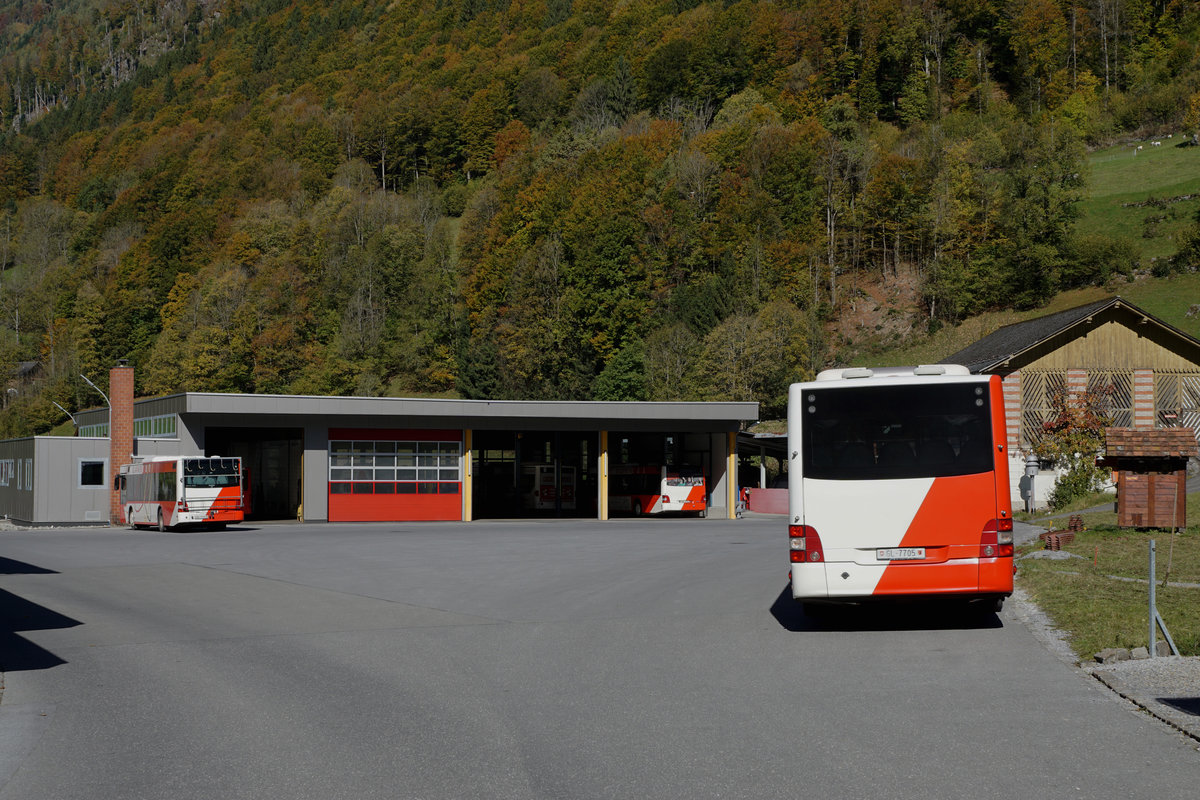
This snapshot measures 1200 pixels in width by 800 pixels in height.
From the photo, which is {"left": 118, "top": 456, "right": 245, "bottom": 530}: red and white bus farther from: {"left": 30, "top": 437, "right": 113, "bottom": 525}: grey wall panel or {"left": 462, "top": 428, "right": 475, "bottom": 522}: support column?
{"left": 462, "top": 428, "right": 475, "bottom": 522}: support column

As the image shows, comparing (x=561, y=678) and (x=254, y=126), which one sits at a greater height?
(x=254, y=126)

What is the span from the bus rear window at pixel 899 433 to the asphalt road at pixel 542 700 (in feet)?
6.05

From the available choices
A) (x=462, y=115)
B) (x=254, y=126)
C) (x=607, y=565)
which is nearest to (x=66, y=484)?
(x=607, y=565)

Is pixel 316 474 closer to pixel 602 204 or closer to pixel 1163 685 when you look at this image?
pixel 1163 685

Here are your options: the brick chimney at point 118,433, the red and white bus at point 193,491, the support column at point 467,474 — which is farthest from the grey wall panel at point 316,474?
the brick chimney at point 118,433

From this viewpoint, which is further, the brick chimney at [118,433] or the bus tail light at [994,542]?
the brick chimney at [118,433]

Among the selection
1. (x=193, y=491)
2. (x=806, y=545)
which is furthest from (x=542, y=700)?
(x=193, y=491)

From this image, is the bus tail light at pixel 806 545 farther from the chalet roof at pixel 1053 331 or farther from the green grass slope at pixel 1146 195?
the green grass slope at pixel 1146 195

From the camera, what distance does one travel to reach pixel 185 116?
175 metres

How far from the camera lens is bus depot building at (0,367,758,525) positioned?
42844 millimetres

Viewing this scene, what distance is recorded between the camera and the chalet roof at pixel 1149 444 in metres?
25.3

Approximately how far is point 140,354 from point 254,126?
171ft

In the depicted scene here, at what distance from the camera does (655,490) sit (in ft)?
158

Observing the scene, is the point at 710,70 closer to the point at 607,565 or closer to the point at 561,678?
the point at 607,565
